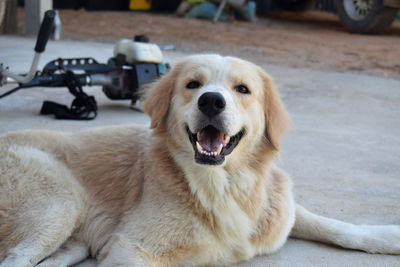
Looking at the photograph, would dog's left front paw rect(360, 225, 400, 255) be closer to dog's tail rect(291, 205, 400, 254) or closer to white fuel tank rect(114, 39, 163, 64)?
dog's tail rect(291, 205, 400, 254)

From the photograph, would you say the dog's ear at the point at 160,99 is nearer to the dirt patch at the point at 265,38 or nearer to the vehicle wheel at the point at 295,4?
the dirt patch at the point at 265,38

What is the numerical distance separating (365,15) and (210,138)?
1229cm

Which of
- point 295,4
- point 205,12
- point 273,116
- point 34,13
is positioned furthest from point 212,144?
point 295,4

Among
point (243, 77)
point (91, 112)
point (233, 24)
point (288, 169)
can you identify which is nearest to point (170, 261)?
point (243, 77)

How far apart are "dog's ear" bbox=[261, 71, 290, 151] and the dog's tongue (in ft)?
1.23

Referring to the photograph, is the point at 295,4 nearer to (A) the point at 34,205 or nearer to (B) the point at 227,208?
(B) the point at 227,208

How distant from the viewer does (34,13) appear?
1159 centimetres

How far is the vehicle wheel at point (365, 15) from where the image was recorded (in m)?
13.7

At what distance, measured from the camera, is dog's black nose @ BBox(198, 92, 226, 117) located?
2865 mm

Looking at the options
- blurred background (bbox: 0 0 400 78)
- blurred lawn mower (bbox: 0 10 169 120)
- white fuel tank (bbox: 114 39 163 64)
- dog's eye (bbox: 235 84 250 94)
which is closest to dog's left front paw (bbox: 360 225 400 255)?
dog's eye (bbox: 235 84 250 94)

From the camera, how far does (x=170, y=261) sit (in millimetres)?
2910

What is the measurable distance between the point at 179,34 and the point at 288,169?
30.4 ft

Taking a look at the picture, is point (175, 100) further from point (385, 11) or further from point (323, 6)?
point (323, 6)

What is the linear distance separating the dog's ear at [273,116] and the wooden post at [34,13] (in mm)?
9223
